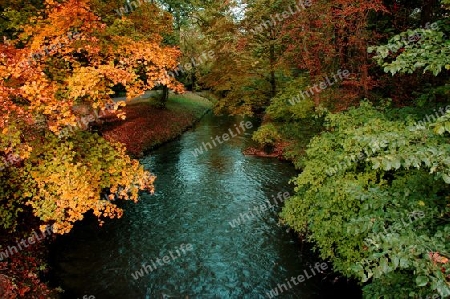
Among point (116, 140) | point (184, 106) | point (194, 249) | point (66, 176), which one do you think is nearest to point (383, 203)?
point (66, 176)

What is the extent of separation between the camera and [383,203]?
5.56m

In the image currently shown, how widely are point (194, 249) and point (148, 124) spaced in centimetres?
1729

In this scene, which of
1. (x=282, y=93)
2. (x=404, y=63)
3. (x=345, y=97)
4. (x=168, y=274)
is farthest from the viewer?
(x=282, y=93)

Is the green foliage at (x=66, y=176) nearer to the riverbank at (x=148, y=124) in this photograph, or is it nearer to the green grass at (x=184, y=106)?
the riverbank at (x=148, y=124)

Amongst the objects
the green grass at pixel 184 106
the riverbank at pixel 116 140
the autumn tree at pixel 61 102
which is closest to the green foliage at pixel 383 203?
the autumn tree at pixel 61 102

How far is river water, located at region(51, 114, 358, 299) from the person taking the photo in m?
9.78

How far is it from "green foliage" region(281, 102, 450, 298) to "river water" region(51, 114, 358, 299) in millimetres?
1420

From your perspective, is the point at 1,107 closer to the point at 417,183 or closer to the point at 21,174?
the point at 21,174

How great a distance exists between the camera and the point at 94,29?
8.55 metres

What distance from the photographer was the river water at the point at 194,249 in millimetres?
9778

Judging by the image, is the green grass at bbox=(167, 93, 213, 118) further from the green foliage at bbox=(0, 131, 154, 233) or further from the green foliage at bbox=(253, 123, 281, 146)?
the green foliage at bbox=(0, 131, 154, 233)

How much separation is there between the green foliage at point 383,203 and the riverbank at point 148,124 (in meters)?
14.1

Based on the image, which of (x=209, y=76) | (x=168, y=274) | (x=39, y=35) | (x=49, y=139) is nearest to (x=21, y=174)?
(x=49, y=139)

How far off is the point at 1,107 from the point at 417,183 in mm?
9228
